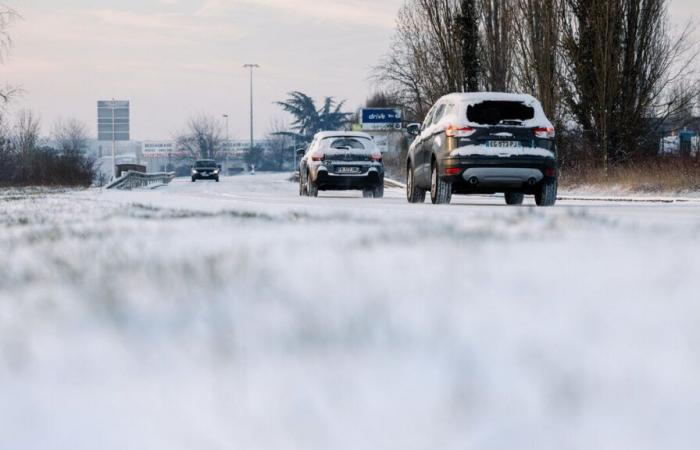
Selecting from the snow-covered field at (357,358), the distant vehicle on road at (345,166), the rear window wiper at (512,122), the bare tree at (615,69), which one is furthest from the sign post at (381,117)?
the snow-covered field at (357,358)

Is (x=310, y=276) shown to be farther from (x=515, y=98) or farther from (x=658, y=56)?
(x=658, y=56)

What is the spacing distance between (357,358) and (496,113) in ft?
46.0

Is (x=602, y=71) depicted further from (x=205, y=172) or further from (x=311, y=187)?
(x=205, y=172)

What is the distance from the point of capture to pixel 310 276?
4.82 ft

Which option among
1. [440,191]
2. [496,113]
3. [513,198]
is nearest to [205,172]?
[513,198]

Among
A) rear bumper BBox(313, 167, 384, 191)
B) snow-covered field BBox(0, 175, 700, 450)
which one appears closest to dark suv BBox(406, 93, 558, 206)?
rear bumper BBox(313, 167, 384, 191)

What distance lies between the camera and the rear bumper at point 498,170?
46.9ft

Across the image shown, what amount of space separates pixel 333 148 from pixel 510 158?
25.8 ft

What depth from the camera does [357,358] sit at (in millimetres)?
938

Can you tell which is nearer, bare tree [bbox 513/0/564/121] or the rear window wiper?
the rear window wiper

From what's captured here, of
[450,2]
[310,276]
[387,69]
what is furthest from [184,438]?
[387,69]

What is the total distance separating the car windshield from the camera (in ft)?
71.3

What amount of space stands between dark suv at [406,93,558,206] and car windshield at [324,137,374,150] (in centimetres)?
679

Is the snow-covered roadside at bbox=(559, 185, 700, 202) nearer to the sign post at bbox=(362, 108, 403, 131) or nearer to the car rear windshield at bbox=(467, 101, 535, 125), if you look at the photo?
the car rear windshield at bbox=(467, 101, 535, 125)
